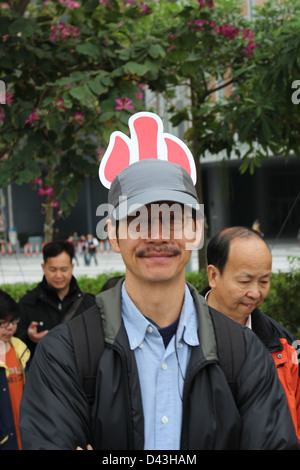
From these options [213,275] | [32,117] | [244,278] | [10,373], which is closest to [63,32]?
[32,117]

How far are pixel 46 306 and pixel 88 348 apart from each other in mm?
2387

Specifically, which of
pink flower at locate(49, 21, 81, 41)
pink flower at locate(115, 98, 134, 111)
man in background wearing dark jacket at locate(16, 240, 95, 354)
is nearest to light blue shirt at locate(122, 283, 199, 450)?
man in background wearing dark jacket at locate(16, 240, 95, 354)

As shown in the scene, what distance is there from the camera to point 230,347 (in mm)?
1204

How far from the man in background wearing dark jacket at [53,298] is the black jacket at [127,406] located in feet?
7.27

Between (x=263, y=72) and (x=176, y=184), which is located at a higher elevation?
(x=263, y=72)

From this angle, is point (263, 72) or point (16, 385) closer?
point (16, 385)

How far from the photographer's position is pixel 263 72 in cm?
394

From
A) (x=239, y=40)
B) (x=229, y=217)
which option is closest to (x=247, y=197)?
(x=229, y=217)

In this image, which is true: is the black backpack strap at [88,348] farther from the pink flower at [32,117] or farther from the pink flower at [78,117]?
the pink flower at [78,117]

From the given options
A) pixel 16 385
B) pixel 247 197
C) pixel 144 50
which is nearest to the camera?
pixel 16 385

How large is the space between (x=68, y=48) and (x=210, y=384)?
→ 3589 millimetres

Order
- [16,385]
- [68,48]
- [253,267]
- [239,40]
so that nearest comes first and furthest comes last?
[253,267] < [16,385] < [68,48] < [239,40]

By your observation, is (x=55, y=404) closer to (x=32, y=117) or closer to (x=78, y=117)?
(x=32, y=117)

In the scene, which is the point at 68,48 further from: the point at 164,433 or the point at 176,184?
the point at 164,433
